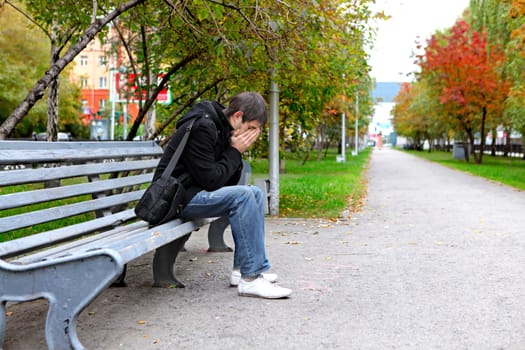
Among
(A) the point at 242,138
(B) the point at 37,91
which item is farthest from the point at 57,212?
(B) the point at 37,91

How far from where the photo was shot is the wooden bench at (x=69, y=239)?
330 cm

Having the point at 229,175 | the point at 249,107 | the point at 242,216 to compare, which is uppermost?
the point at 249,107

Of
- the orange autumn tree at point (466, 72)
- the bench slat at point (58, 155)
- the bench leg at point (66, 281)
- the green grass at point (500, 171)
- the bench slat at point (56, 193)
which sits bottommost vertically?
the green grass at point (500, 171)

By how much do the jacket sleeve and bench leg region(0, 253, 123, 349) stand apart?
153 cm

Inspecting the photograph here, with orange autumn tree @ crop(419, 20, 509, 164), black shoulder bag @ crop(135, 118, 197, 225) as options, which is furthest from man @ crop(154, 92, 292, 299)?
orange autumn tree @ crop(419, 20, 509, 164)

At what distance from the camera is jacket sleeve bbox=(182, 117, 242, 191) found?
472 centimetres

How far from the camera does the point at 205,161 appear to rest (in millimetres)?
4730

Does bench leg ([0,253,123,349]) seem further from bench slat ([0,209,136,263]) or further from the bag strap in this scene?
the bag strap

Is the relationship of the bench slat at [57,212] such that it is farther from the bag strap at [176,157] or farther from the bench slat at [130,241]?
the bag strap at [176,157]

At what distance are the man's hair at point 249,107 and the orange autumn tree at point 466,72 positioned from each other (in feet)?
96.6

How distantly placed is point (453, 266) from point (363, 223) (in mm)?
3350

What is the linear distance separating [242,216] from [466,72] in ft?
103

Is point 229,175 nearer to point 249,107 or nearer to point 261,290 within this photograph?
point 249,107

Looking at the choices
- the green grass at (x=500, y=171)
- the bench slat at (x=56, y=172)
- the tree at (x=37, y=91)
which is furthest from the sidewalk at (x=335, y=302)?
the green grass at (x=500, y=171)
